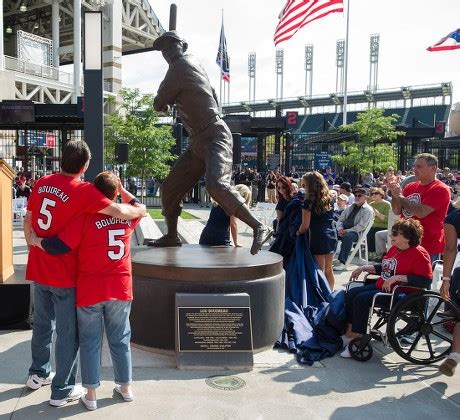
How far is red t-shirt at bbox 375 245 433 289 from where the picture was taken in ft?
15.1

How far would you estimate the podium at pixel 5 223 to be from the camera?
527cm

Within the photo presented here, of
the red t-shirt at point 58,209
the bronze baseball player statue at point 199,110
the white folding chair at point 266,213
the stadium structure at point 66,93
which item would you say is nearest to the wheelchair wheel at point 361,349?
the bronze baseball player statue at point 199,110

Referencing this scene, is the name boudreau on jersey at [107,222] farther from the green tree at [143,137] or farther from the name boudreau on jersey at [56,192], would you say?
the green tree at [143,137]

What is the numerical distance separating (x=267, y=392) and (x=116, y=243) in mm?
1632

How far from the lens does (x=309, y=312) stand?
5504mm

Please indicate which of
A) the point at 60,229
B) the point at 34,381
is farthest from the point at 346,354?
the point at 60,229

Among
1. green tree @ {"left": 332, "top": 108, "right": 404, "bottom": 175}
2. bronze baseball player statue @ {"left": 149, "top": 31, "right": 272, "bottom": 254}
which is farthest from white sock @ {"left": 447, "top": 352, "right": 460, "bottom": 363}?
green tree @ {"left": 332, "top": 108, "right": 404, "bottom": 175}

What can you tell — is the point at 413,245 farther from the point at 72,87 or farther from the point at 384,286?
the point at 72,87

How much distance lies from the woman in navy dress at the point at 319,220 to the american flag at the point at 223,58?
21.7m

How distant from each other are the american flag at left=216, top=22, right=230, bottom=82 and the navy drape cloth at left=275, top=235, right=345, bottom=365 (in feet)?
73.0

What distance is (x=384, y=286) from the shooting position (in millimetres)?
4582

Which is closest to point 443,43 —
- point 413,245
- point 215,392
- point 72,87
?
point 413,245

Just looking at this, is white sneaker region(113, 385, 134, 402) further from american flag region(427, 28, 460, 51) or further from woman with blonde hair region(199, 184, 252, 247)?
american flag region(427, 28, 460, 51)

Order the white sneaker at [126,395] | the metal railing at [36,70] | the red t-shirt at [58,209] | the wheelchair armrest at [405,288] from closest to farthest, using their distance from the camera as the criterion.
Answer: the red t-shirt at [58,209] < the white sneaker at [126,395] < the wheelchair armrest at [405,288] < the metal railing at [36,70]
